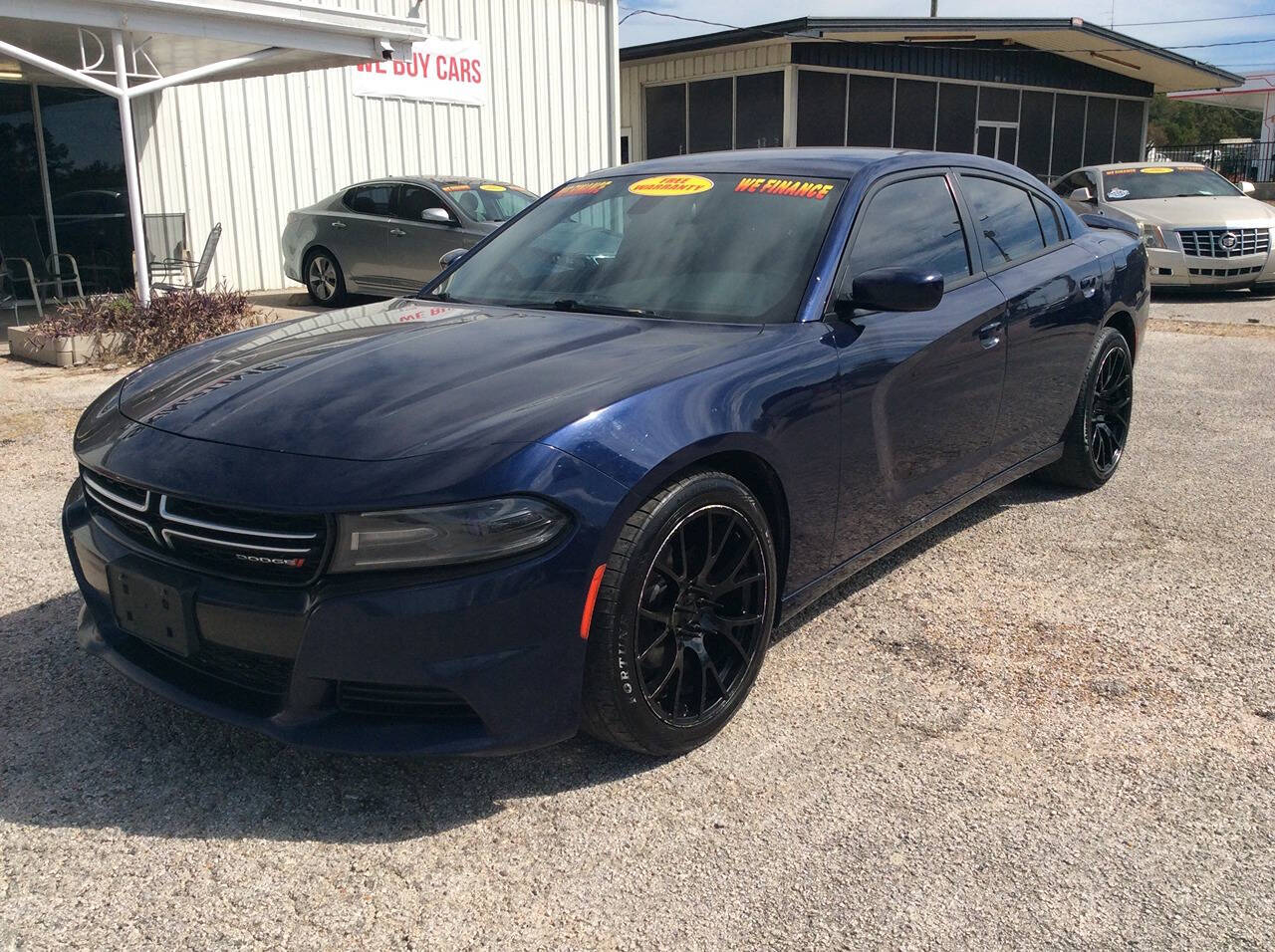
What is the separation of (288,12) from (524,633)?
31.2 ft

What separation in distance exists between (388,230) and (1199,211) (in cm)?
893

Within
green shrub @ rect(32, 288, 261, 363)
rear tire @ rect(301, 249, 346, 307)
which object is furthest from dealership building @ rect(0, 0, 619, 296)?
rear tire @ rect(301, 249, 346, 307)

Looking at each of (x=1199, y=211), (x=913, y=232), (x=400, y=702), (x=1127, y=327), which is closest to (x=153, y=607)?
(x=400, y=702)

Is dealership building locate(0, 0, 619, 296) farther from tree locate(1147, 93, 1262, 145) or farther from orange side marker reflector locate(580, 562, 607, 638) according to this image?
tree locate(1147, 93, 1262, 145)

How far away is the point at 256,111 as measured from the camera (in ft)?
45.4

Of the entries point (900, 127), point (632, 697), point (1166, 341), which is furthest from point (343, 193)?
point (900, 127)

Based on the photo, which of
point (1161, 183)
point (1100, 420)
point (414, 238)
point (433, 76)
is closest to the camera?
point (1100, 420)

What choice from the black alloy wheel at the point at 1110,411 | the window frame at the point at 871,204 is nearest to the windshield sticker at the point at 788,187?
the window frame at the point at 871,204

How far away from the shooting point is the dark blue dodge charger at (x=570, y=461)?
244 centimetres

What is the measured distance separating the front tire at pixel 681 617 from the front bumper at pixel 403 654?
10 cm

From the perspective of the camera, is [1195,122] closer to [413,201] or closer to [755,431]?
[413,201]

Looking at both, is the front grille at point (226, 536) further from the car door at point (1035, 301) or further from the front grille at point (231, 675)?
the car door at point (1035, 301)

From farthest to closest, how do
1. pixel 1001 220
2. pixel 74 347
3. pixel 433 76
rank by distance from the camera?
1. pixel 433 76
2. pixel 74 347
3. pixel 1001 220

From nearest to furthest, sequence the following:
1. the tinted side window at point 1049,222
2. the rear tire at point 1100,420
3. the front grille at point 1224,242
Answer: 1. the tinted side window at point 1049,222
2. the rear tire at point 1100,420
3. the front grille at point 1224,242
